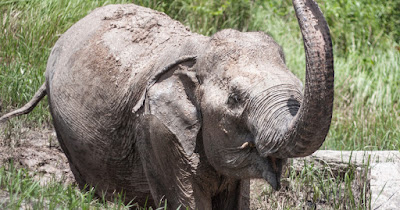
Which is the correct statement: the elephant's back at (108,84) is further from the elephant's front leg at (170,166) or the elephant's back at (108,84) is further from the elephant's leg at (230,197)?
the elephant's leg at (230,197)

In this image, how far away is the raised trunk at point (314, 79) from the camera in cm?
317

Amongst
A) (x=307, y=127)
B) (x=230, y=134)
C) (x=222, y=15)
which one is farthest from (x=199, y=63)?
(x=222, y=15)

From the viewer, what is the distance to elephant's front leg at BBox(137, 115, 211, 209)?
4.18 metres

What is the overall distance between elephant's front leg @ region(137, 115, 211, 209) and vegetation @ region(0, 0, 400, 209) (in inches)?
21.1

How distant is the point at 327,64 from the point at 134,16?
2.34m

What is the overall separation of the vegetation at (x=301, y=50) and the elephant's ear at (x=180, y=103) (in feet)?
2.20

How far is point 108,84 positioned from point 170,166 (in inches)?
31.9

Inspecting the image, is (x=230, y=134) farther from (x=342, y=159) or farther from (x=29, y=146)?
(x=29, y=146)

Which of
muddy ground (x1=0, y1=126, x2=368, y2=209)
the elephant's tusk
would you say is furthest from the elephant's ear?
muddy ground (x1=0, y1=126, x2=368, y2=209)

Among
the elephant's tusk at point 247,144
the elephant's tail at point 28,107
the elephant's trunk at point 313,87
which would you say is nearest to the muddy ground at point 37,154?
the elephant's tail at point 28,107

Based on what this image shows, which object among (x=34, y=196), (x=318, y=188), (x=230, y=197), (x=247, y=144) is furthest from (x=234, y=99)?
(x=318, y=188)

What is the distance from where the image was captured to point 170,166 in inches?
168

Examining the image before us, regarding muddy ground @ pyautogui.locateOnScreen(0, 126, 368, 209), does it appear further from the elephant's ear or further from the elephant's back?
the elephant's ear

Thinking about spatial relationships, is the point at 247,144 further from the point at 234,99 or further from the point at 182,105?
the point at 182,105
